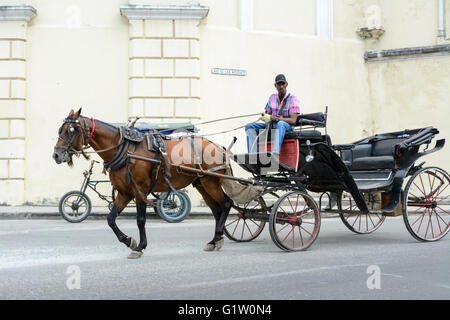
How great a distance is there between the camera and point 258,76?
15398mm

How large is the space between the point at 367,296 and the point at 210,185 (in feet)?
10.8

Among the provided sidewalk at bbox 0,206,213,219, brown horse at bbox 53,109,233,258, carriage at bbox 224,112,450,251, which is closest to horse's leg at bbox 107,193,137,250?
brown horse at bbox 53,109,233,258

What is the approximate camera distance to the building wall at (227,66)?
14500 mm

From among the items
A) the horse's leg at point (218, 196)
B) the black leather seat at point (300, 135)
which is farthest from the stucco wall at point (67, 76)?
the black leather seat at point (300, 135)

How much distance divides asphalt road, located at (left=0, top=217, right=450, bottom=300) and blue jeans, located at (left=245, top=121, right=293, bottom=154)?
1.38m

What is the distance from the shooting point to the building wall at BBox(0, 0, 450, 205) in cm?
1450

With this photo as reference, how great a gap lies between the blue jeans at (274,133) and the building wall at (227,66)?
6911 millimetres

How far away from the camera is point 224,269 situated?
5996mm

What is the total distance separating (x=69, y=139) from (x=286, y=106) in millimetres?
2926

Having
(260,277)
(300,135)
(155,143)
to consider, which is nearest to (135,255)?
(155,143)

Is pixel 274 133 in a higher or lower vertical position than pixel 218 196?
higher

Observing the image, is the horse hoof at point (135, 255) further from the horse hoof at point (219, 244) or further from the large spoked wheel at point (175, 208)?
the large spoked wheel at point (175, 208)

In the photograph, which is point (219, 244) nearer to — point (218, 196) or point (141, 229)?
point (218, 196)

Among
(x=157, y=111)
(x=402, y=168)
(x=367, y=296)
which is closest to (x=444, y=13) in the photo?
(x=157, y=111)
